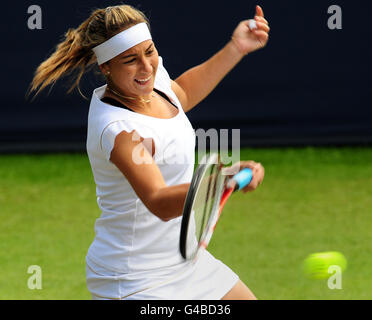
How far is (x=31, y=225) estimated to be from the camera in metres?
5.38

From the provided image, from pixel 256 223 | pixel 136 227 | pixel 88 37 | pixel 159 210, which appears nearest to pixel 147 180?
pixel 159 210

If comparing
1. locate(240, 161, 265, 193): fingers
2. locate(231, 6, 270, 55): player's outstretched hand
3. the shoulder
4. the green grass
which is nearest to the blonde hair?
the shoulder

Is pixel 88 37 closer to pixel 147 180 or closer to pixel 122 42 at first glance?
pixel 122 42

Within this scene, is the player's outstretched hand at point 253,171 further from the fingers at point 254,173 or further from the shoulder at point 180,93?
the shoulder at point 180,93

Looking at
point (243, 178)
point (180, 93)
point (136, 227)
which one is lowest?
point (136, 227)

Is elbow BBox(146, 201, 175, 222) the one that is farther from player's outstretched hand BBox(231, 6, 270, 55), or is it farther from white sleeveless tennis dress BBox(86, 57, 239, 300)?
player's outstretched hand BBox(231, 6, 270, 55)

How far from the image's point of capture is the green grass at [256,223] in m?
4.29

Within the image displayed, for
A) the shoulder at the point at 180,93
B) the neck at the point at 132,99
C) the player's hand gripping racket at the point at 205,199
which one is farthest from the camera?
the shoulder at the point at 180,93

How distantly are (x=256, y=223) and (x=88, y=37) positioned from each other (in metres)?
2.80

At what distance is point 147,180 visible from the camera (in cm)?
237

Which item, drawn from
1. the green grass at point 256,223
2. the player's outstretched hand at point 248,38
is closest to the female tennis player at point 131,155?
the player's outstretched hand at point 248,38

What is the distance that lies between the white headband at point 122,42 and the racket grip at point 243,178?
528 mm

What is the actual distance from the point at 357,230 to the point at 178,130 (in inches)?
107

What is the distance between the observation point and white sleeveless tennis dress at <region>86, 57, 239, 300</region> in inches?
99.9
